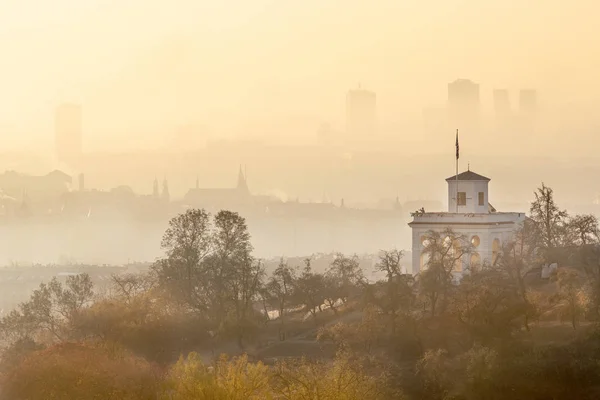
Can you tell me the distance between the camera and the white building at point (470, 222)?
4505 inches

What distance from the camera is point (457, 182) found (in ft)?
389

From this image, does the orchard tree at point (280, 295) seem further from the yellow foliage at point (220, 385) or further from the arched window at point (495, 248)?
the yellow foliage at point (220, 385)

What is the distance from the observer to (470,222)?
11469 cm

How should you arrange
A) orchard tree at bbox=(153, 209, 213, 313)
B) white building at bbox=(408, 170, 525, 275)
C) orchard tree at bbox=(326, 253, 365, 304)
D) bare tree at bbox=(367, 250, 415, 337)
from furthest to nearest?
orchard tree at bbox=(326, 253, 365, 304), white building at bbox=(408, 170, 525, 275), orchard tree at bbox=(153, 209, 213, 313), bare tree at bbox=(367, 250, 415, 337)

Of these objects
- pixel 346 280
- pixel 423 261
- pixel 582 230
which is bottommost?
pixel 346 280

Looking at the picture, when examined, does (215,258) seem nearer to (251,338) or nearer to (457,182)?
(251,338)

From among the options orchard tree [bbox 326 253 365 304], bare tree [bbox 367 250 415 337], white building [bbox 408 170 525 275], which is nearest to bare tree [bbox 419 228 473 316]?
white building [bbox 408 170 525 275]

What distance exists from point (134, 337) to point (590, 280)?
36915 mm

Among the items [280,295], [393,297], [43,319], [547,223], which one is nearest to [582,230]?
[547,223]

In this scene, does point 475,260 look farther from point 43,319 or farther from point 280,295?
point 43,319

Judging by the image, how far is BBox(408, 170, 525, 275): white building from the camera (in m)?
114

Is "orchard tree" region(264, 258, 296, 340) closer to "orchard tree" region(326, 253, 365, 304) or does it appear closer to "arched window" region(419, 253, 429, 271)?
"orchard tree" region(326, 253, 365, 304)

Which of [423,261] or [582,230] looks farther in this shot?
[423,261]

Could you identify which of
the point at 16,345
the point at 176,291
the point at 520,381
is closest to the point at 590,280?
the point at 520,381
